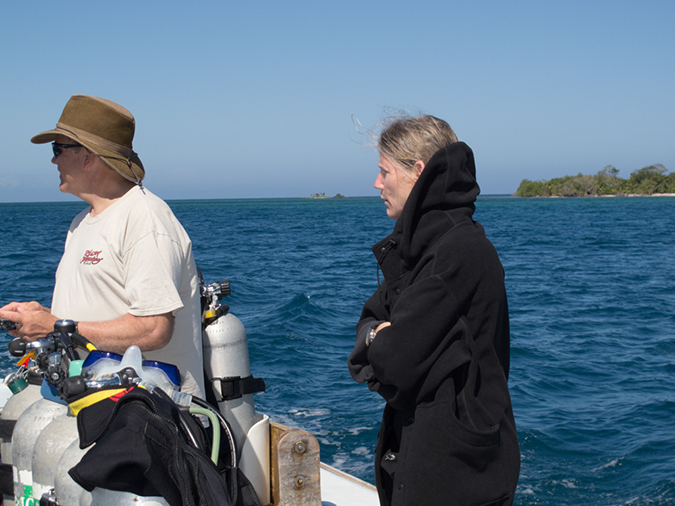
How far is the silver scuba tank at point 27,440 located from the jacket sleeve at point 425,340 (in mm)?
1414

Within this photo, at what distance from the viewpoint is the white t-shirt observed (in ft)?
8.11

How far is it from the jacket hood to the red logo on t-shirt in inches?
52.0

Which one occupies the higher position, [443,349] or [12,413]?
[443,349]

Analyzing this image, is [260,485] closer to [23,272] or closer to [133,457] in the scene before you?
[133,457]

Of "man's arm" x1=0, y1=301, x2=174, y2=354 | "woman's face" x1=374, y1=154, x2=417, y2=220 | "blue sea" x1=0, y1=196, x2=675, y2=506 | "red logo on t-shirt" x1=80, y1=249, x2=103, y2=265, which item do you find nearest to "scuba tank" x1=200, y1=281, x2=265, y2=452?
"man's arm" x1=0, y1=301, x2=174, y2=354

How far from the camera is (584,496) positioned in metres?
6.27

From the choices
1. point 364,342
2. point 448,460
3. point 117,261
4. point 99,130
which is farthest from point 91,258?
point 448,460

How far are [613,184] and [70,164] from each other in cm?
16268

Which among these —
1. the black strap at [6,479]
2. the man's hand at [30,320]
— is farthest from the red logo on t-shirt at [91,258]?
the black strap at [6,479]

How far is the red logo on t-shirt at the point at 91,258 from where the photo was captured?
8.46 feet

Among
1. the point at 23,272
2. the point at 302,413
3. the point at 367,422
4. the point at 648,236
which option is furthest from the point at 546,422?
the point at 648,236

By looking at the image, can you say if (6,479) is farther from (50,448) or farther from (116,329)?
Answer: (116,329)

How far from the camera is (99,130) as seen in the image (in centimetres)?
271

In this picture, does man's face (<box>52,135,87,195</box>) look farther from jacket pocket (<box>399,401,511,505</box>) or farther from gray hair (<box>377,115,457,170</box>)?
jacket pocket (<box>399,401,511,505</box>)
